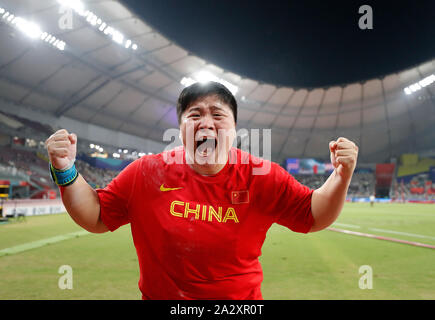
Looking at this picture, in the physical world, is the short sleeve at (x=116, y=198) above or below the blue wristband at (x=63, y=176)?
below

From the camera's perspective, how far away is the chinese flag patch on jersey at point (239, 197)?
1.93 meters

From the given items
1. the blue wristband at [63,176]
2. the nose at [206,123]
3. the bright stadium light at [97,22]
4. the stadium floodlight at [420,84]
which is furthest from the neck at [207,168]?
the stadium floodlight at [420,84]

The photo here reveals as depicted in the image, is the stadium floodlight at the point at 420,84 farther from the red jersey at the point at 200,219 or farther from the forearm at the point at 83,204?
the forearm at the point at 83,204

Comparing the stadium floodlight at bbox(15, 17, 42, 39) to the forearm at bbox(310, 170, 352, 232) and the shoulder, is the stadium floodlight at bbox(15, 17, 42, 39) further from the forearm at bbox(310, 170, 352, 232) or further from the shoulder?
the forearm at bbox(310, 170, 352, 232)

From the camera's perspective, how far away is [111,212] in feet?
6.53

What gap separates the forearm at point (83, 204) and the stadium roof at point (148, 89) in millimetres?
23642

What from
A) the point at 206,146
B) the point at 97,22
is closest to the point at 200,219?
the point at 206,146

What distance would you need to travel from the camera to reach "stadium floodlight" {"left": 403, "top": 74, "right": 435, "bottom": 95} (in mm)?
31628

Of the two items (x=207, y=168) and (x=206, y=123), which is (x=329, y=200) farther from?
(x=206, y=123)

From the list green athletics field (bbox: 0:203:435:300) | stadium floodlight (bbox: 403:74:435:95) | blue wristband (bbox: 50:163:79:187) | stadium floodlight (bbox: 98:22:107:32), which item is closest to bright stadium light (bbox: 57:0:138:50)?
stadium floodlight (bbox: 98:22:107:32)

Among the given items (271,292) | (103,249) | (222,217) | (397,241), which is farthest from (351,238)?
(222,217)

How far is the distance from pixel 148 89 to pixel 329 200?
106 ft

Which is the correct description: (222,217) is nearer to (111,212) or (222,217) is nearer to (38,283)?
(111,212)

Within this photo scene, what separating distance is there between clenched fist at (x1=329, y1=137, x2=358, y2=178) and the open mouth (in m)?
0.80
